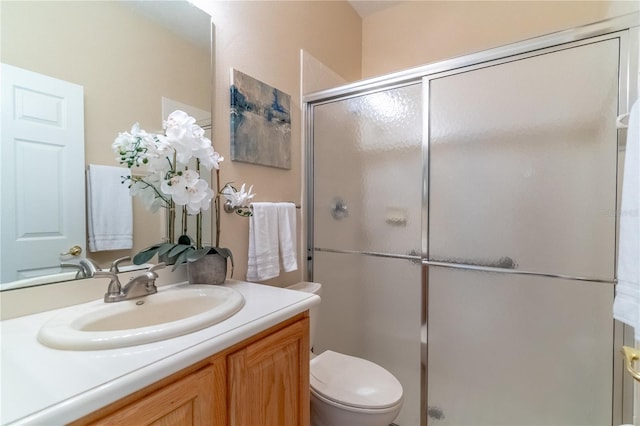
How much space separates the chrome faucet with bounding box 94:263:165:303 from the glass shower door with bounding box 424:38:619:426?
4.14 feet

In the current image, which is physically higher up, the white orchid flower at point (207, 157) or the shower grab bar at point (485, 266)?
the white orchid flower at point (207, 157)

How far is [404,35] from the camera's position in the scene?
2270 millimetres

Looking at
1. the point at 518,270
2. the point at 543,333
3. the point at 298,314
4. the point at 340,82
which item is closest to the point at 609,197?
the point at 518,270

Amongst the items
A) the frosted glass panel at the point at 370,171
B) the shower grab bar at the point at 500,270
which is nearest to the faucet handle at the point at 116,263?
the frosted glass panel at the point at 370,171

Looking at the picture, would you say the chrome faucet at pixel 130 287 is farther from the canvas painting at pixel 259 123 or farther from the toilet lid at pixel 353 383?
the toilet lid at pixel 353 383

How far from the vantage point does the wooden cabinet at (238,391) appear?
537 millimetres

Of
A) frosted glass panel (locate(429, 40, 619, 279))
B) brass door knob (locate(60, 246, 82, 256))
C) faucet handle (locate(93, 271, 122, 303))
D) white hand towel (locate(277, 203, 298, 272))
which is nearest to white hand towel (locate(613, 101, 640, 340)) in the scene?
frosted glass panel (locate(429, 40, 619, 279))

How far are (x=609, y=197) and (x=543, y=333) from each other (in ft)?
2.08

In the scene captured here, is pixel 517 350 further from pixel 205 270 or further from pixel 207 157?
pixel 207 157

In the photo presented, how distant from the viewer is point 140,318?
856mm

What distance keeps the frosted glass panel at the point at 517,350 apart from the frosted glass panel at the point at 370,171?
1.18 feet

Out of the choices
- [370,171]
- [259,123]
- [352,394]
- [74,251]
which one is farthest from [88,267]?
[370,171]

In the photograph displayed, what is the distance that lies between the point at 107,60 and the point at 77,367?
0.91 meters

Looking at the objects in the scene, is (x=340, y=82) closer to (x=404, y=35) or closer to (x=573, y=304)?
(x=404, y=35)
